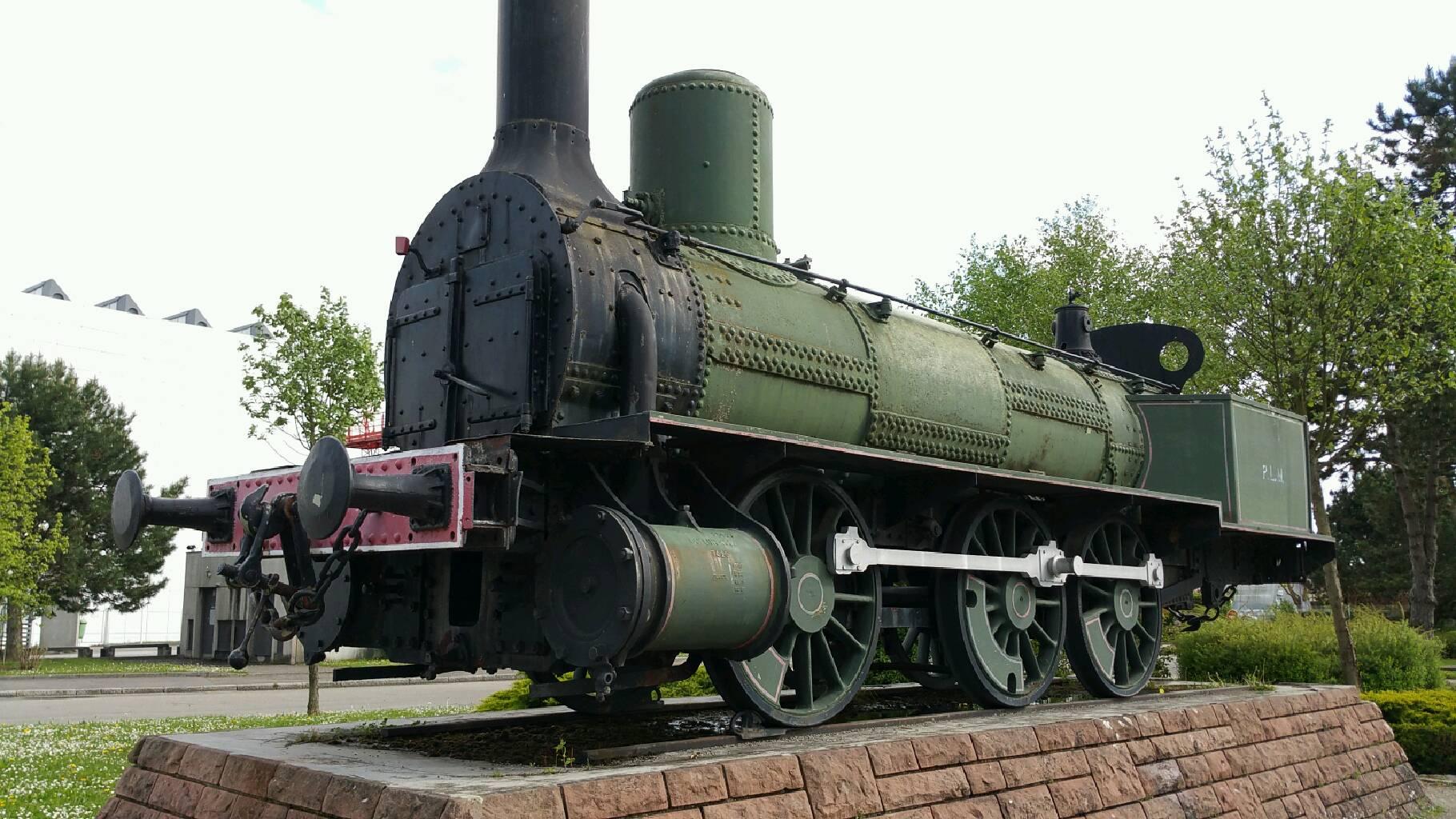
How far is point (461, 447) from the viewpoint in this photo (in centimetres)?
489

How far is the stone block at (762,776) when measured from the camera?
4766mm

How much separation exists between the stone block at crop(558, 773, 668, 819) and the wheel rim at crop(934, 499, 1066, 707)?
3.23 m

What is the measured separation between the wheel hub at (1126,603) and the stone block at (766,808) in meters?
4.73

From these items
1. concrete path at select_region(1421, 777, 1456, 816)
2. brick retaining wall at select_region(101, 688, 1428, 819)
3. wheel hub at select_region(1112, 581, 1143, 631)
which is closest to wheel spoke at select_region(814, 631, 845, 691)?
brick retaining wall at select_region(101, 688, 1428, 819)

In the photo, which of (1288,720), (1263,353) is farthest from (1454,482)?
(1288,720)

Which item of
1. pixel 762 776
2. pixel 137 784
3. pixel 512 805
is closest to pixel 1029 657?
pixel 762 776

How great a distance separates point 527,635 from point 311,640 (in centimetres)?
138

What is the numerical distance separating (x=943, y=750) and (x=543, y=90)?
4.12 m

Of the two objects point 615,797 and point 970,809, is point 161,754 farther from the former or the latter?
point 970,809

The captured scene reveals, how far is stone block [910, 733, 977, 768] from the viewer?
5602mm

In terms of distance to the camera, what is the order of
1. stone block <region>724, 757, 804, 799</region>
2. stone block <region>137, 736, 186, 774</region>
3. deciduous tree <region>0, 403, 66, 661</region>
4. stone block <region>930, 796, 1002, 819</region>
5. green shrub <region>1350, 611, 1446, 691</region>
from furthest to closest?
deciduous tree <region>0, 403, 66, 661</region>, green shrub <region>1350, 611, 1446, 691</region>, stone block <region>137, 736, 186, 774</region>, stone block <region>930, 796, 1002, 819</region>, stone block <region>724, 757, 804, 799</region>

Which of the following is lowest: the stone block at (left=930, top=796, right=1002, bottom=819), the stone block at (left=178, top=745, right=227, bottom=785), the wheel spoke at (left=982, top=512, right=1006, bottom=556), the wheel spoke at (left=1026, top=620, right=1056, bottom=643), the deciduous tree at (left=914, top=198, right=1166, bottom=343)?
the stone block at (left=930, top=796, right=1002, bottom=819)

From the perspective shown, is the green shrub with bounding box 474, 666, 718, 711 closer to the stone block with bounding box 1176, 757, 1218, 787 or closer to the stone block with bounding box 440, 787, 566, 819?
the stone block with bounding box 1176, 757, 1218, 787

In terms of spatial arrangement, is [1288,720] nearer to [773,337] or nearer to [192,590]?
[773,337]
